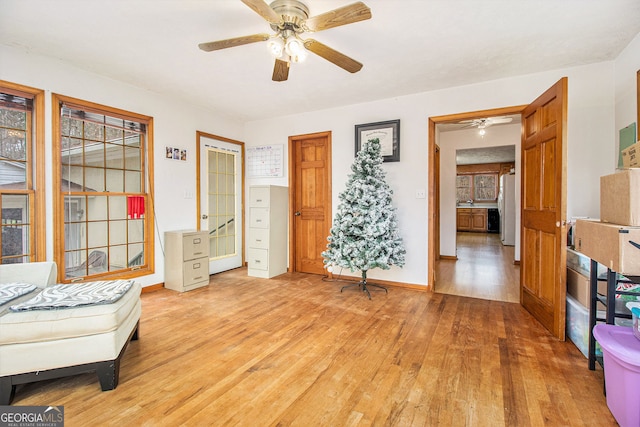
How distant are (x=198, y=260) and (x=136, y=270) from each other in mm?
709

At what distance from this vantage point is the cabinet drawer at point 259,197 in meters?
4.40

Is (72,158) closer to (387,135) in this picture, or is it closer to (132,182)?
(132,182)

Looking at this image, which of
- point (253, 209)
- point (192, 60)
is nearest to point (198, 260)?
point (253, 209)

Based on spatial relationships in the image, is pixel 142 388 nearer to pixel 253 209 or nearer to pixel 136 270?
pixel 136 270

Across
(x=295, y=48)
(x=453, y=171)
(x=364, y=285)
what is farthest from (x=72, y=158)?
(x=453, y=171)

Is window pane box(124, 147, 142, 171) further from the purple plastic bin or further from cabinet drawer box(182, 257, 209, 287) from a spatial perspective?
the purple plastic bin

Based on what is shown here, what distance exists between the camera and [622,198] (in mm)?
1625

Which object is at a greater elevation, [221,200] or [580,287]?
→ [221,200]

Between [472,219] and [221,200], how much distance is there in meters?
9.13

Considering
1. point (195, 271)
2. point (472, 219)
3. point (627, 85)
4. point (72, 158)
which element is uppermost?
point (627, 85)

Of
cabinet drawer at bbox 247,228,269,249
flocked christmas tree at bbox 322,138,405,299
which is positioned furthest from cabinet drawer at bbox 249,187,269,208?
flocked christmas tree at bbox 322,138,405,299

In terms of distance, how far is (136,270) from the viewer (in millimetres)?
3670

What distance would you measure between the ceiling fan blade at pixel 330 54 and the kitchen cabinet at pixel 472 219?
9.70 metres

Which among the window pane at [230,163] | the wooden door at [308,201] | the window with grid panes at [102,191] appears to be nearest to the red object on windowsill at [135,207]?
the window with grid panes at [102,191]
